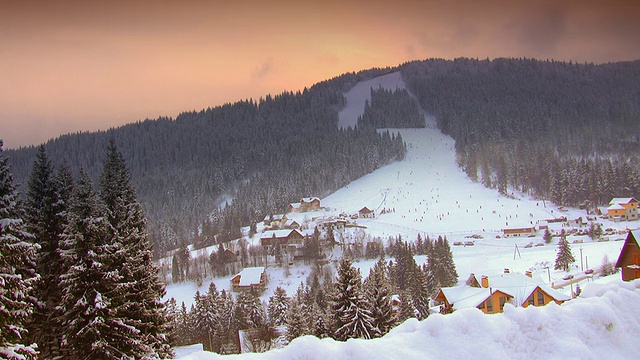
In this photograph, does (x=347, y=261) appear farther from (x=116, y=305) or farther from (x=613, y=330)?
(x=613, y=330)

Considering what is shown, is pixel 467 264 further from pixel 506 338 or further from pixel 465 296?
pixel 506 338

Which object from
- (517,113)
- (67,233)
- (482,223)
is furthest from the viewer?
(517,113)

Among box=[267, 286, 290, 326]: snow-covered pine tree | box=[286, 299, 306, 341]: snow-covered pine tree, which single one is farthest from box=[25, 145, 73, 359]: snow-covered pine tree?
box=[267, 286, 290, 326]: snow-covered pine tree

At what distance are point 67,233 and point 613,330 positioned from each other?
15824 millimetres

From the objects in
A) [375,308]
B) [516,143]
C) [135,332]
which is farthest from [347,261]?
[516,143]

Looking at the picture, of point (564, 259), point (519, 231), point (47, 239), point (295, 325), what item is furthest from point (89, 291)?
point (519, 231)

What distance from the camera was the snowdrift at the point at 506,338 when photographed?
11.7ft

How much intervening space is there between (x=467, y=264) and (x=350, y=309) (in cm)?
5082

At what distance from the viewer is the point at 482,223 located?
99.9m

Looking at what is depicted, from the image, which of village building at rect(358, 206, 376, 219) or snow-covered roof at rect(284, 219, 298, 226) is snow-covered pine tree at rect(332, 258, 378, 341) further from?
village building at rect(358, 206, 376, 219)

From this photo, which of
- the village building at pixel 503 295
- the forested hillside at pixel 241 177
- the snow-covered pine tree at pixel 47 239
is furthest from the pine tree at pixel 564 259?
the forested hillside at pixel 241 177

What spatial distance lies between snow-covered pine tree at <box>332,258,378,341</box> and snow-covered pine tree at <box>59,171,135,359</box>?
1085 cm

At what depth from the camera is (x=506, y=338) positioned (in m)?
3.99

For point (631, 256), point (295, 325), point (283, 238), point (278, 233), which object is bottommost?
point (283, 238)
